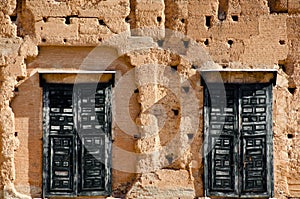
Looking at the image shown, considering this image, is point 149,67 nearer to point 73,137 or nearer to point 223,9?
point 223,9

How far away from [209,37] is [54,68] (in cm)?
256

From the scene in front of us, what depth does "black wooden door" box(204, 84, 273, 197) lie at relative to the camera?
385 inches

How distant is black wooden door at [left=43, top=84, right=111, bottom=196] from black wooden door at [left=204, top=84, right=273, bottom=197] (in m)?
1.72

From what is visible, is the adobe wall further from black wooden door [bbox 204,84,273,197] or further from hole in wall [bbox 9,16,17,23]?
black wooden door [bbox 204,84,273,197]

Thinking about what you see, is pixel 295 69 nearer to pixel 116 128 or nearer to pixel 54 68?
pixel 116 128

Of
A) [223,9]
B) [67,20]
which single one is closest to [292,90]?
[223,9]

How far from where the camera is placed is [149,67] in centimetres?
990

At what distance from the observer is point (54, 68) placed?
9.84 metres

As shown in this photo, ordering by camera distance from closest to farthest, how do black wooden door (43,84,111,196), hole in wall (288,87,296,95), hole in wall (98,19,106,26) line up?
black wooden door (43,84,111,196)
hole in wall (98,19,106,26)
hole in wall (288,87,296,95)

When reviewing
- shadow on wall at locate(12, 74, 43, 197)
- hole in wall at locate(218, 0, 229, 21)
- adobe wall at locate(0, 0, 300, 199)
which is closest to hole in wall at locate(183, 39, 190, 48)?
adobe wall at locate(0, 0, 300, 199)

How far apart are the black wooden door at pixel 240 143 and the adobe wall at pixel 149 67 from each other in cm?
20

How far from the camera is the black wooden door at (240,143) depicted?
32.1 feet

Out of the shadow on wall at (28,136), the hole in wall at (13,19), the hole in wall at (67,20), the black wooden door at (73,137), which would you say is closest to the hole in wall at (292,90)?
the black wooden door at (73,137)

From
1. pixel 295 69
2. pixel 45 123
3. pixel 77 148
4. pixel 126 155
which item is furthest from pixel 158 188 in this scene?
pixel 295 69
